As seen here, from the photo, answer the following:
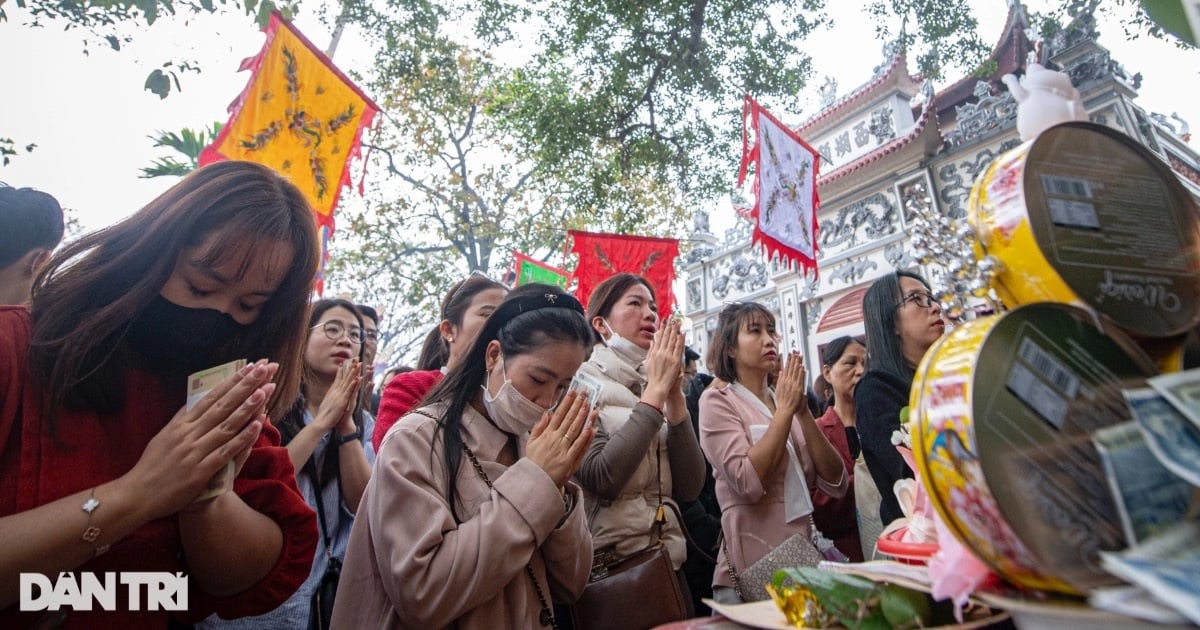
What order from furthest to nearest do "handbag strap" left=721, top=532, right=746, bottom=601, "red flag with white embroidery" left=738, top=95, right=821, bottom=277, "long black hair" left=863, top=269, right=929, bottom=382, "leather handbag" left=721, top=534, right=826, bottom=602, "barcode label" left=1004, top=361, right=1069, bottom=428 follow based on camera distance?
"red flag with white embroidery" left=738, top=95, right=821, bottom=277 < "long black hair" left=863, top=269, right=929, bottom=382 < "handbag strap" left=721, top=532, right=746, bottom=601 < "leather handbag" left=721, top=534, right=826, bottom=602 < "barcode label" left=1004, top=361, right=1069, bottom=428

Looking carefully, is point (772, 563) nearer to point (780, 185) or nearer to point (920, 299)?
point (920, 299)

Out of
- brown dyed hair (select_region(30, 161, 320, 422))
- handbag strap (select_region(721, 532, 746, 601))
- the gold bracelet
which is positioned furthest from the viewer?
handbag strap (select_region(721, 532, 746, 601))

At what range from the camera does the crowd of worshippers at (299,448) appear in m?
0.93

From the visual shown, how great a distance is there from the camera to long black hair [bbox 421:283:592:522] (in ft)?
4.99

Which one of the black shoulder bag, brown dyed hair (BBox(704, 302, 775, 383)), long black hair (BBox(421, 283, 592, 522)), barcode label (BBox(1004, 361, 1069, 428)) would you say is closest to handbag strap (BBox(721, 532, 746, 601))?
brown dyed hair (BBox(704, 302, 775, 383))

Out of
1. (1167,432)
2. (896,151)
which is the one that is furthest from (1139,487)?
(896,151)

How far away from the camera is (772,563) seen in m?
1.77

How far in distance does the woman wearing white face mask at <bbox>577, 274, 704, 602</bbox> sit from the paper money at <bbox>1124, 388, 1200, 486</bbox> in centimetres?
137

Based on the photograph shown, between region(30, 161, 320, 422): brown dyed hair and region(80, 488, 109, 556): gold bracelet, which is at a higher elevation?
region(30, 161, 320, 422): brown dyed hair

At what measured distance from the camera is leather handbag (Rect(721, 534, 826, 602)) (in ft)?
5.74

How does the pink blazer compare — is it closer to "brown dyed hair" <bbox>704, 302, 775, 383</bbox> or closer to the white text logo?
"brown dyed hair" <bbox>704, 302, 775, 383</bbox>

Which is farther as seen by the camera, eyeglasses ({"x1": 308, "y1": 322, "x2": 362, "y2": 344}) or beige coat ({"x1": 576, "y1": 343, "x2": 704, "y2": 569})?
eyeglasses ({"x1": 308, "y1": 322, "x2": 362, "y2": 344})

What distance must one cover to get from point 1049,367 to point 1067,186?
0.75ft

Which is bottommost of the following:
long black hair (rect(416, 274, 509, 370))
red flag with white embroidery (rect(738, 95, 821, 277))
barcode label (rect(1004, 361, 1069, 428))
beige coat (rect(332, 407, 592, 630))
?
beige coat (rect(332, 407, 592, 630))
